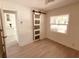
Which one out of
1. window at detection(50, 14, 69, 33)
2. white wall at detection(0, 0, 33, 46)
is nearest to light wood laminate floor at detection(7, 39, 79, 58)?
white wall at detection(0, 0, 33, 46)

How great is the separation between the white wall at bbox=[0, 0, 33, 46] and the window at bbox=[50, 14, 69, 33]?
5.34ft

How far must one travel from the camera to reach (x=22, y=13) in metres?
3.06

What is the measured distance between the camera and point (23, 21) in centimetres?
314

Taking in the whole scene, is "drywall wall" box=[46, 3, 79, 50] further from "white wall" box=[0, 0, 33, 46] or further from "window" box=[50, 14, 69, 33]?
"white wall" box=[0, 0, 33, 46]

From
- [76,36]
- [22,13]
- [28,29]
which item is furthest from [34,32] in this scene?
[76,36]

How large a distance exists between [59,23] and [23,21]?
221cm

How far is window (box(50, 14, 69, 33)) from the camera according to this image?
10.4 feet

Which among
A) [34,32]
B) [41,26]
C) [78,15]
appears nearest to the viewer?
[78,15]

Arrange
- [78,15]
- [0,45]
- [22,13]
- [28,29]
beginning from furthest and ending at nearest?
[28,29]
[22,13]
[78,15]
[0,45]

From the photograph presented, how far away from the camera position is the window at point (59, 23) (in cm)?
316

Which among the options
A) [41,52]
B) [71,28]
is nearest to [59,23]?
[71,28]

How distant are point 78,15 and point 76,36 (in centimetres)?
96

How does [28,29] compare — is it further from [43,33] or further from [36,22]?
[43,33]

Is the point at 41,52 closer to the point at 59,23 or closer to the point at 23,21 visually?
the point at 23,21
